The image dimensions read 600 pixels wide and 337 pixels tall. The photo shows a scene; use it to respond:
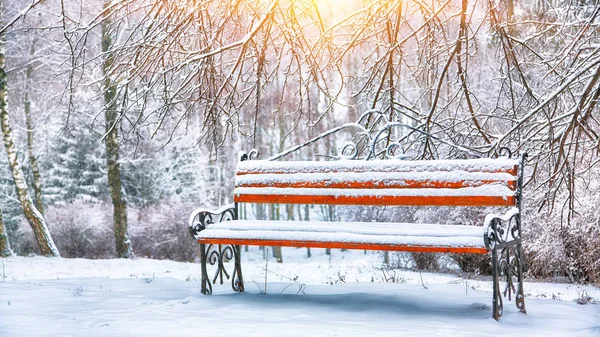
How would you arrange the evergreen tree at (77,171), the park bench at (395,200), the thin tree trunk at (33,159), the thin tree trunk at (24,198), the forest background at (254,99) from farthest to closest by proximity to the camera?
the evergreen tree at (77,171) < the thin tree trunk at (33,159) < the thin tree trunk at (24,198) < the forest background at (254,99) < the park bench at (395,200)

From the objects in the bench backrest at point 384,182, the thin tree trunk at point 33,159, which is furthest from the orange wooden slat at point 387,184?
the thin tree trunk at point 33,159

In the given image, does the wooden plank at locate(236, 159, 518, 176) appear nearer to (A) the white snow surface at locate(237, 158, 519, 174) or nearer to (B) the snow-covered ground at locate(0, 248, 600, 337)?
(A) the white snow surface at locate(237, 158, 519, 174)

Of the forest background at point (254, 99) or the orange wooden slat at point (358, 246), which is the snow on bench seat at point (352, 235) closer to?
the orange wooden slat at point (358, 246)

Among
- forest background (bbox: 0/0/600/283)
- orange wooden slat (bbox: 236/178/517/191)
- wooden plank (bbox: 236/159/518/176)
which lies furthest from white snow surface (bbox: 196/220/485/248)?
forest background (bbox: 0/0/600/283)

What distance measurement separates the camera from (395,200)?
4.05 metres

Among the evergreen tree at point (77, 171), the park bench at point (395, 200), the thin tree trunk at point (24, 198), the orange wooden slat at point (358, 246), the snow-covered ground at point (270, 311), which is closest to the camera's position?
the snow-covered ground at point (270, 311)

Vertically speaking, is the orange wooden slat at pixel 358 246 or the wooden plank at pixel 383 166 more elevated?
the wooden plank at pixel 383 166

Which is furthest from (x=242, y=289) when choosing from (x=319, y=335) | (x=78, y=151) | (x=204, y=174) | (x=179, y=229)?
(x=204, y=174)

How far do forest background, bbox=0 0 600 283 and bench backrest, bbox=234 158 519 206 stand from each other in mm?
330

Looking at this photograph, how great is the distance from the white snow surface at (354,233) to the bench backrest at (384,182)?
193 mm

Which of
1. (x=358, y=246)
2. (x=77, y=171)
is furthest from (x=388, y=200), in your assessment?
(x=77, y=171)

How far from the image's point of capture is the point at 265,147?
26.6m

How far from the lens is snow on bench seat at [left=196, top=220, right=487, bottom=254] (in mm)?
3521

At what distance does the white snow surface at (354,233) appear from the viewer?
3.55m
